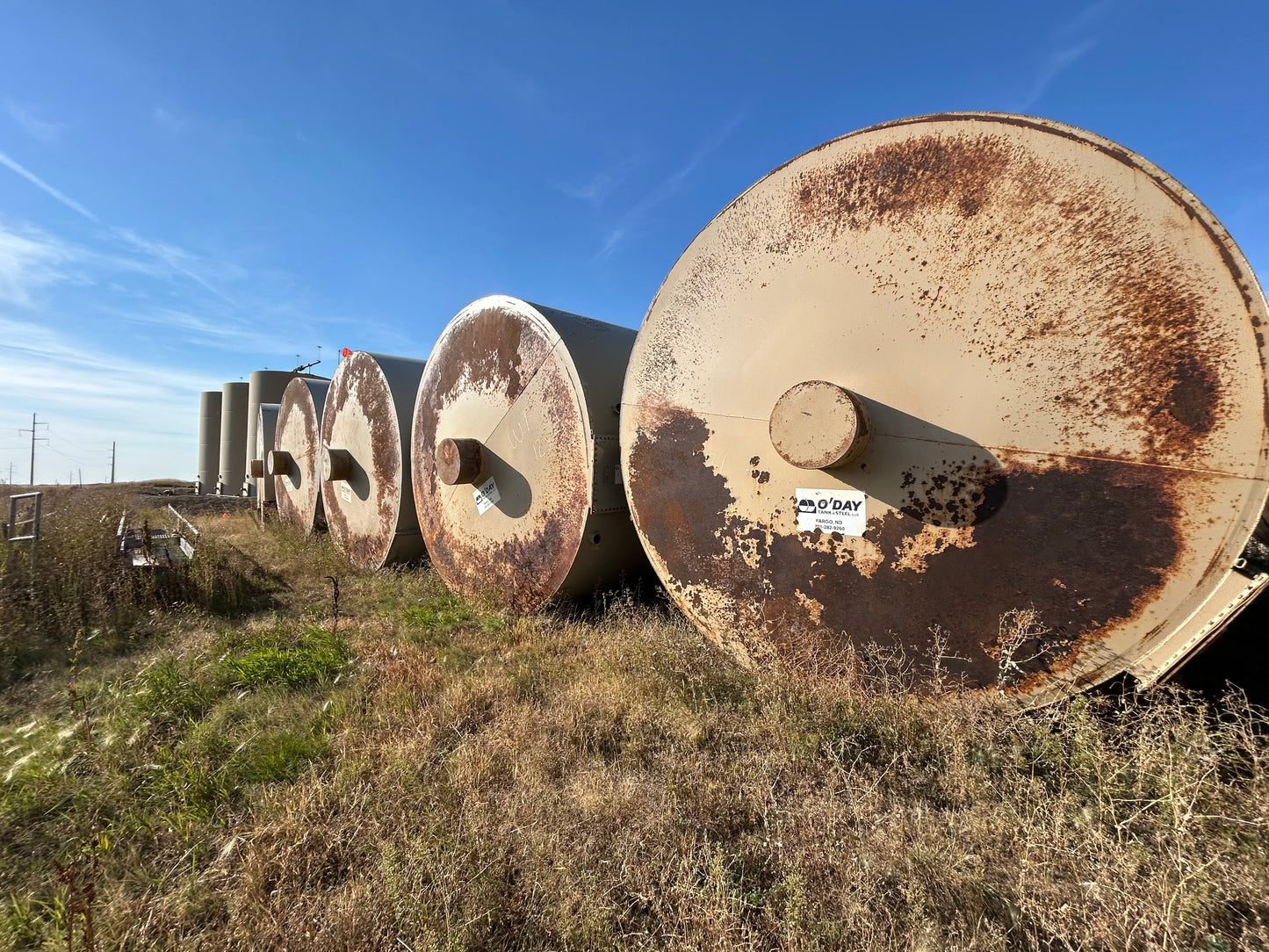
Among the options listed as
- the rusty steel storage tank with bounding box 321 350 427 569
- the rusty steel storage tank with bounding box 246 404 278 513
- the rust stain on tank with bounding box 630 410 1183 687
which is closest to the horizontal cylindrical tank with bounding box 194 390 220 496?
the rusty steel storage tank with bounding box 246 404 278 513

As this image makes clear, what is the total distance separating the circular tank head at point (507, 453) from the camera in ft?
12.8

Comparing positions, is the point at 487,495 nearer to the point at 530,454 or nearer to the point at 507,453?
the point at 507,453

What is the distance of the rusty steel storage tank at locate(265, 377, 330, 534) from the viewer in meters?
7.82

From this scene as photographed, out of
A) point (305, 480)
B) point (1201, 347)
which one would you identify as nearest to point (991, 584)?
point (1201, 347)

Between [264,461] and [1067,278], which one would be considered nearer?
[1067,278]

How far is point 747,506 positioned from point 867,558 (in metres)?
0.60

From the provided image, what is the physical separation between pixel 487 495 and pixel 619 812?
2.90 m

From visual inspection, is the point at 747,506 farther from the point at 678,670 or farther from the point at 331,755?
Result: the point at 331,755

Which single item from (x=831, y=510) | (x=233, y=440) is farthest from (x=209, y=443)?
(x=831, y=510)

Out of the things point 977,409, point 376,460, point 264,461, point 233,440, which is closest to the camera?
point 977,409

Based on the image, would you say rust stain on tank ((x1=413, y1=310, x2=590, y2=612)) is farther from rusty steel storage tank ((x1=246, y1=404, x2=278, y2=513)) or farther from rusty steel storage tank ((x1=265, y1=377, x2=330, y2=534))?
rusty steel storage tank ((x1=246, y1=404, x2=278, y2=513))

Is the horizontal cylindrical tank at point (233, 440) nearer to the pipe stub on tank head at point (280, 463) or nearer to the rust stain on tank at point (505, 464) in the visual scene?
the pipe stub on tank head at point (280, 463)

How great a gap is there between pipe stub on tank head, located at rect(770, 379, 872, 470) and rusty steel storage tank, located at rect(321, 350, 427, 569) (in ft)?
13.6

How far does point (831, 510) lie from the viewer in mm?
2545
